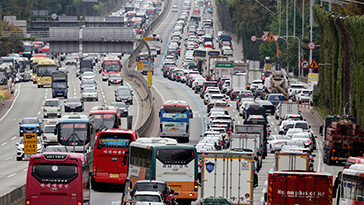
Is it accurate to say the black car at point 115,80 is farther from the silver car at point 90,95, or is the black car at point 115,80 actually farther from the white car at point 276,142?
the white car at point 276,142

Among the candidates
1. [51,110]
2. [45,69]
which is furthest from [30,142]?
[45,69]

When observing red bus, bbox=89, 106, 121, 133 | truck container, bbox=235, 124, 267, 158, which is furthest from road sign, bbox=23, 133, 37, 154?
truck container, bbox=235, 124, 267, 158

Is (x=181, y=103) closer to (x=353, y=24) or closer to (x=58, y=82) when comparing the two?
(x=353, y=24)

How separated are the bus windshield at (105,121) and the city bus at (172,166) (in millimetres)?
21270

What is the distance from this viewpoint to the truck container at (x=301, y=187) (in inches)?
1114

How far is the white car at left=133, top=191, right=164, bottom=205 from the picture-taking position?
2677cm

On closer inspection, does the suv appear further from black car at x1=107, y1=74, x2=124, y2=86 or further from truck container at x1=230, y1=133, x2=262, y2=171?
truck container at x1=230, y1=133, x2=262, y2=171

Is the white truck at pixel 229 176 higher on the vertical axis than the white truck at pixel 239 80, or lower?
lower

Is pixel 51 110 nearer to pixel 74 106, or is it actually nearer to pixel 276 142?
pixel 74 106

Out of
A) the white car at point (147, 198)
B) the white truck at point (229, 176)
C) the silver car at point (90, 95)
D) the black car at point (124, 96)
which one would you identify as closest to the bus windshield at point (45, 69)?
the silver car at point (90, 95)

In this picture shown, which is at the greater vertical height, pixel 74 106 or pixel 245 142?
pixel 74 106

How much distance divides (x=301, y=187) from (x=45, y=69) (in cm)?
8638

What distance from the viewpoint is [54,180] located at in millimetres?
28562

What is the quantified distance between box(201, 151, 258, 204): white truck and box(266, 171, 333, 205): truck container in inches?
153
